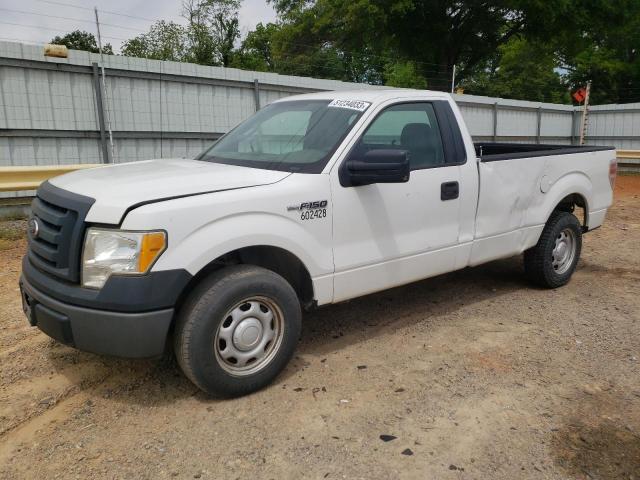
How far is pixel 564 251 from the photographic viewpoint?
227 inches

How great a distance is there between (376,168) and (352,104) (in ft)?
2.42

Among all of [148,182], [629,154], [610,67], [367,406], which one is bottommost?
Result: [367,406]

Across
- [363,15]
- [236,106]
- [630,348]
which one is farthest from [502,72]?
[630,348]

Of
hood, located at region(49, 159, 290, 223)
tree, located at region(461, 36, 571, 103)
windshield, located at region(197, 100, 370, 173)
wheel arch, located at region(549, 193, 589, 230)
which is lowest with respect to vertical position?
wheel arch, located at region(549, 193, 589, 230)

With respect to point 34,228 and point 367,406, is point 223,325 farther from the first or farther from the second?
point 34,228

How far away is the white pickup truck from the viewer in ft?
9.84

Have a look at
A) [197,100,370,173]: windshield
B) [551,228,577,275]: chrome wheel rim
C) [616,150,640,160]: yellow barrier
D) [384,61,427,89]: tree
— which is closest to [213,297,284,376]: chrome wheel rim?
[197,100,370,173]: windshield

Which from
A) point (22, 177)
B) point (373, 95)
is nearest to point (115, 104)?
point (22, 177)

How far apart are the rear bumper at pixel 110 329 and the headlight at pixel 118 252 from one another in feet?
0.60

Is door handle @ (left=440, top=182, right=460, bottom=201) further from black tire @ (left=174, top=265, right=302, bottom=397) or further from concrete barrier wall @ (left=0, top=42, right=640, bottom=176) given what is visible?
concrete barrier wall @ (left=0, top=42, right=640, bottom=176)

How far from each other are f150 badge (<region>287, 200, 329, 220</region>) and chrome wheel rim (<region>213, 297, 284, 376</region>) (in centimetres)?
57

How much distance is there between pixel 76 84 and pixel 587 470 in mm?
8440

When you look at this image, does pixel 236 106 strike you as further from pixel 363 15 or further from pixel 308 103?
pixel 363 15

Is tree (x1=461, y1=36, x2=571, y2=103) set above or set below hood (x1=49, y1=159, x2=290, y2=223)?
above
